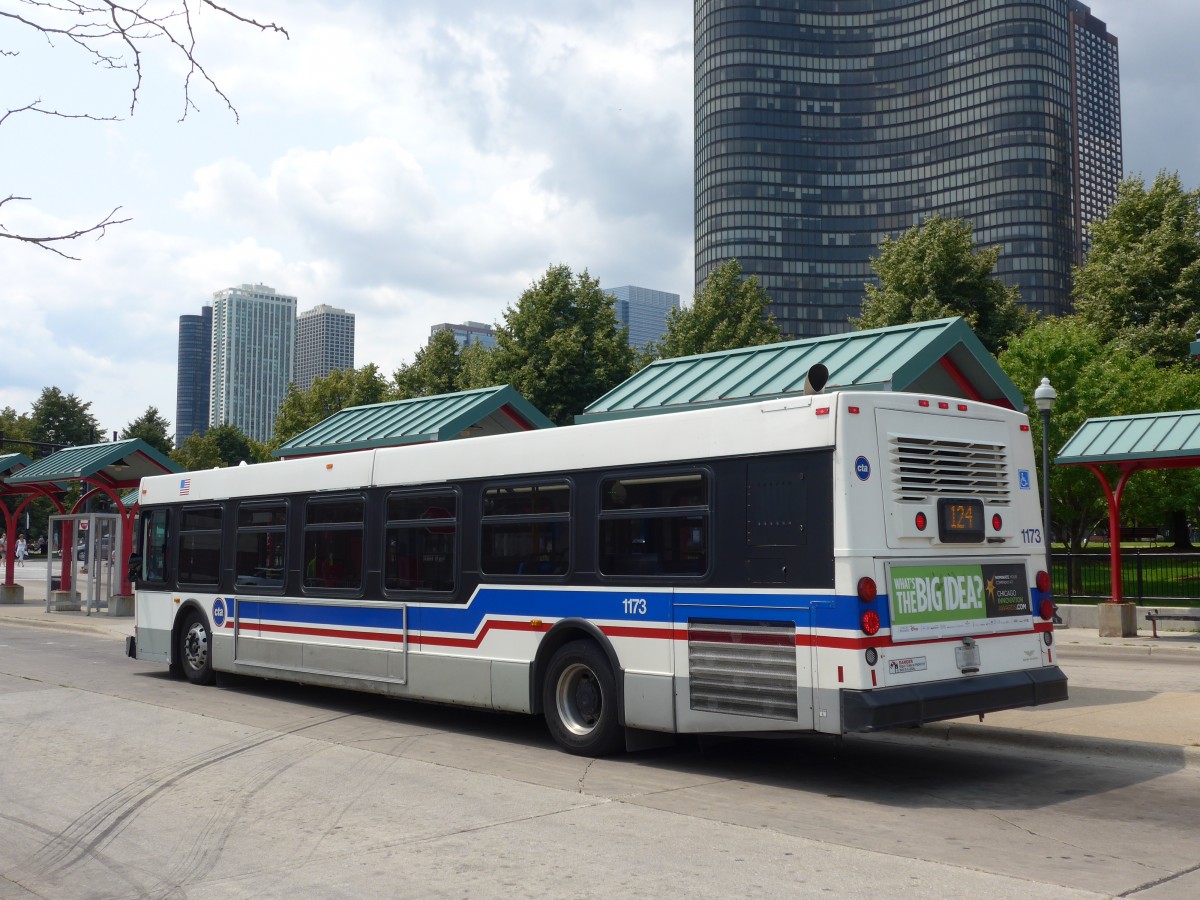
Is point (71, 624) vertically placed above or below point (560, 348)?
below

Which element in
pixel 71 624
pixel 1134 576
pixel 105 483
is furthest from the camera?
pixel 105 483

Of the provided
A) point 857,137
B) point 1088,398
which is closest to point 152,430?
point 1088,398

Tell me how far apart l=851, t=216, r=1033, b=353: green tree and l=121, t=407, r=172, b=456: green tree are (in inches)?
2816

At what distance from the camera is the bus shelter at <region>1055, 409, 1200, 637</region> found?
20.9m

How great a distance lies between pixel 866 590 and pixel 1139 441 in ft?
51.7

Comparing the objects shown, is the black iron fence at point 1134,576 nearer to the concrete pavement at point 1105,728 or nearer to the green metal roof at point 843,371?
the green metal roof at point 843,371

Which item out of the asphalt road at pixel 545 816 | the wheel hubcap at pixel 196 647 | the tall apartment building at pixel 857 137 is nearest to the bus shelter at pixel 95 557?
the wheel hubcap at pixel 196 647

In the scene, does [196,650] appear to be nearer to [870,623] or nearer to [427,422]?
[427,422]

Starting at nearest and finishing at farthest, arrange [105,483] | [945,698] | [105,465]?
[945,698], [105,465], [105,483]

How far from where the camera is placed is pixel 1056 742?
994cm

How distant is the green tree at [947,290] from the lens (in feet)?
143

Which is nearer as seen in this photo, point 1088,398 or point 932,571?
point 932,571

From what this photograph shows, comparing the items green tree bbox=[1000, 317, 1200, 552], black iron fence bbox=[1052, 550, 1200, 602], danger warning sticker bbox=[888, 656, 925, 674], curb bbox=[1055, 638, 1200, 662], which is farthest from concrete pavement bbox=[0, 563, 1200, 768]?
green tree bbox=[1000, 317, 1200, 552]

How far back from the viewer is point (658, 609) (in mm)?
9305
